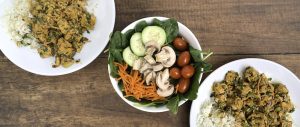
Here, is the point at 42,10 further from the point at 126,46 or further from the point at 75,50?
the point at 126,46

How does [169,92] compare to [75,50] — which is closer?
[169,92]

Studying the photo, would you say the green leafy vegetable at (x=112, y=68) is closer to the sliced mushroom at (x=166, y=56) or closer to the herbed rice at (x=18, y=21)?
the sliced mushroom at (x=166, y=56)

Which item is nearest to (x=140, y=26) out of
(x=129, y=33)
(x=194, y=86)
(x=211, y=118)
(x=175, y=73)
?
(x=129, y=33)

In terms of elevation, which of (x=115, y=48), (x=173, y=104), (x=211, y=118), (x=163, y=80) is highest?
(x=115, y=48)

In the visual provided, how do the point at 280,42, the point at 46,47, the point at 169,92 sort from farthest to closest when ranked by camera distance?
the point at 280,42, the point at 46,47, the point at 169,92

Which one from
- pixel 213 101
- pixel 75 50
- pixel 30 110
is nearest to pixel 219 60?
pixel 213 101

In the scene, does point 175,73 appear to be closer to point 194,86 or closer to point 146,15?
point 194,86

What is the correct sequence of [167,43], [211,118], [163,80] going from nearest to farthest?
[163,80] < [167,43] < [211,118]
